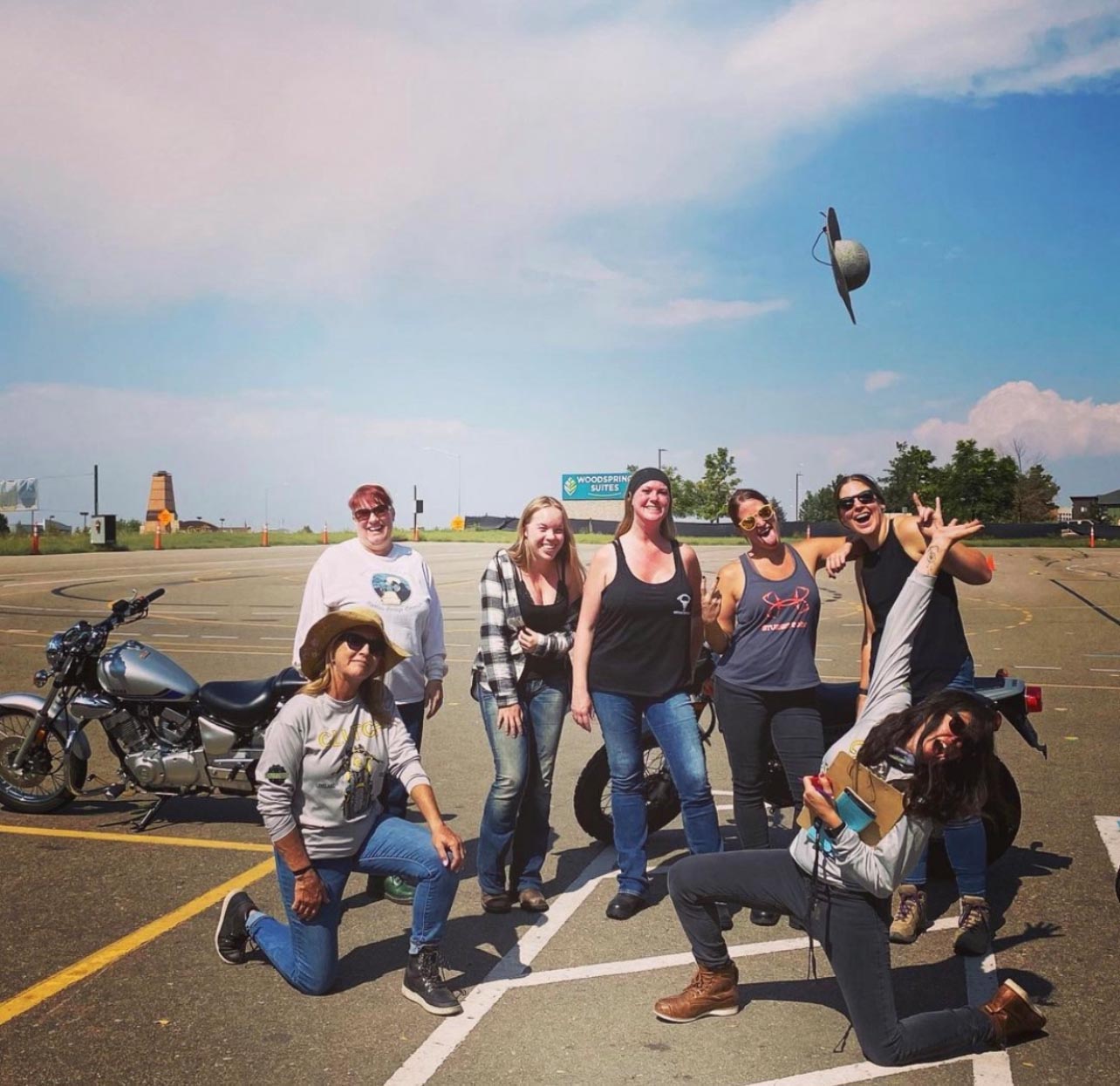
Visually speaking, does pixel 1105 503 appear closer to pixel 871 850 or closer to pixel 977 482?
pixel 977 482

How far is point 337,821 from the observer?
3920 millimetres

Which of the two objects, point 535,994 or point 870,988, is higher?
point 870,988

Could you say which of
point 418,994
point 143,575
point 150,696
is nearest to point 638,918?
point 418,994

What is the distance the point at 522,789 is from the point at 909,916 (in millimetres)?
1717

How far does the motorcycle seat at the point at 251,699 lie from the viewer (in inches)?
222

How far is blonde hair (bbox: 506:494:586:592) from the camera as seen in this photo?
4961 mm

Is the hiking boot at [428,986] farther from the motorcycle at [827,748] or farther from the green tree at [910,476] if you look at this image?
the green tree at [910,476]

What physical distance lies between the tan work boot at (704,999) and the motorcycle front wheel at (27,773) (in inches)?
156

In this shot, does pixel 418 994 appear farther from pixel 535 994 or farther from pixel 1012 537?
pixel 1012 537

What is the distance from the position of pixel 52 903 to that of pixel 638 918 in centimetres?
262

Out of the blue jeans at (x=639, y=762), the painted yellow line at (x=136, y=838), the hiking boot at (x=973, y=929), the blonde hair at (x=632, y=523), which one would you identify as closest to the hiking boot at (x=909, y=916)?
the hiking boot at (x=973, y=929)

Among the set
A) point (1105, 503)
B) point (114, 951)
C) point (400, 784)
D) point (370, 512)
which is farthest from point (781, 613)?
point (1105, 503)

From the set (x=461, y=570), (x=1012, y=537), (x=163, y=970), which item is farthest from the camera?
(x=1012, y=537)

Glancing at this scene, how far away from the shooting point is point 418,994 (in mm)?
3793
